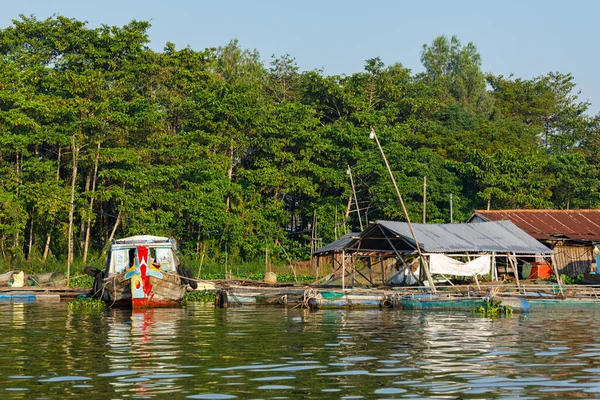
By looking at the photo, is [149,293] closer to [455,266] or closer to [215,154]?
[455,266]

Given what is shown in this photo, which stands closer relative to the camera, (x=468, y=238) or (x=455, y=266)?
(x=455, y=266)

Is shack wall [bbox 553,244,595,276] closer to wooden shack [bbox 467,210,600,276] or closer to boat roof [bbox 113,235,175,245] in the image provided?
wooden shack [bbox 467,210,600,276]

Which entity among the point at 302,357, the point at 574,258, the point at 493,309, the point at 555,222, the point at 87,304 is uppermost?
the point at 555,222

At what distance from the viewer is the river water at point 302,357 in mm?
12008

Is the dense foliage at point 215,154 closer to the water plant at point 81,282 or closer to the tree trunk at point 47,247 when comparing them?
the tree trunk at point 47,247

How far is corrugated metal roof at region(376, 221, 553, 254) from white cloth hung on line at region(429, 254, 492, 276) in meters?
0.38

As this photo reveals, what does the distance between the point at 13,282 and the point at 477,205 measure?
2888cm

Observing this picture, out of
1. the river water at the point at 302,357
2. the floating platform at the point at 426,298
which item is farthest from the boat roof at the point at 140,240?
the river water at the point at 302,357

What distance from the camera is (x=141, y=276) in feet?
98.9

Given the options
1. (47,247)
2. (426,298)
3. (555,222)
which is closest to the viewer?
(426,298)

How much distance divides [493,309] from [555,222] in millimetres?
18309

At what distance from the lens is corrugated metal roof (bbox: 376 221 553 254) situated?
99.1ft

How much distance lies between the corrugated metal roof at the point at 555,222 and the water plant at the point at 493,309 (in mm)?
14708

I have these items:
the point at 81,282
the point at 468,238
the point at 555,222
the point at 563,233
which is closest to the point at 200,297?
the point at 81,282
